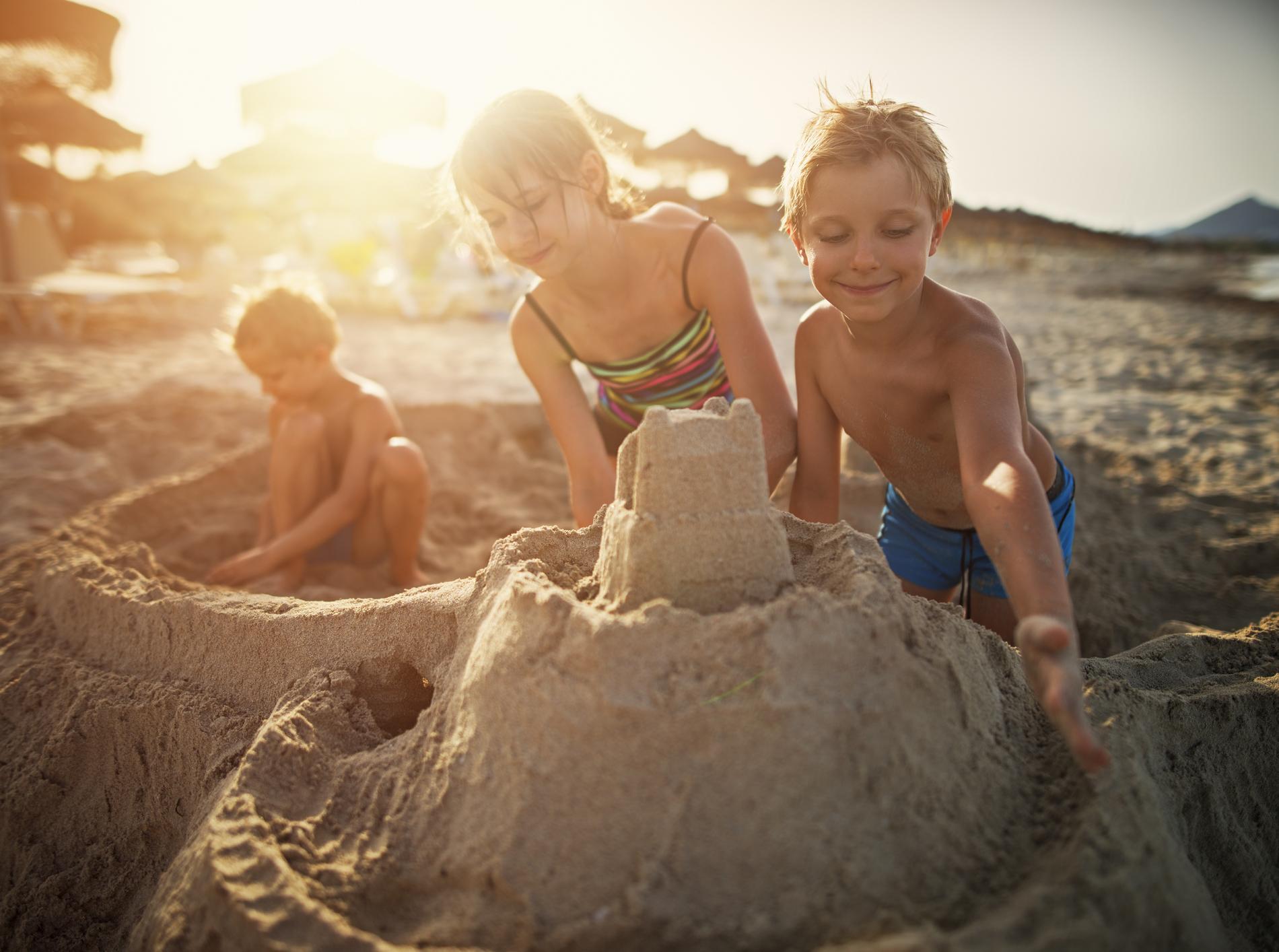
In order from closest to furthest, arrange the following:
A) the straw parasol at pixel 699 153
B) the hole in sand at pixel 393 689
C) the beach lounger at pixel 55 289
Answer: the hole in sand at pixel 393 689 → the beach lounger at pixel 55 289 → the straw parasol at pixel 699 153

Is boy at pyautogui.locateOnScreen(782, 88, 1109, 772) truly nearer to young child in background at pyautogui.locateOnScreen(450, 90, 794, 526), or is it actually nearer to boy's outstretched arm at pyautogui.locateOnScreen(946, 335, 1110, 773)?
boy's outstretched arm at pyautogui.locateOnScreen(946, 335, 1110, 773)

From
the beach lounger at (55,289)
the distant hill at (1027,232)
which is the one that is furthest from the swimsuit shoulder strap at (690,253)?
the distant hill at (1027,232)

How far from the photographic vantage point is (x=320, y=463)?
287 cm

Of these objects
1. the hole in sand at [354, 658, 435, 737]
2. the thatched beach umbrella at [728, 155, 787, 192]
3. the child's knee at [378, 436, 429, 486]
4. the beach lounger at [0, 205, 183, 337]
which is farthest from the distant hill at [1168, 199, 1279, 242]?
the beach lounger at [0, 205, 183, 337]

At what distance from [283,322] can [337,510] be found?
0.72 meters

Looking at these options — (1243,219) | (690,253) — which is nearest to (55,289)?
(690,253)

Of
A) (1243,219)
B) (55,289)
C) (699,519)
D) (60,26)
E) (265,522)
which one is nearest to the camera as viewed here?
(699,519)

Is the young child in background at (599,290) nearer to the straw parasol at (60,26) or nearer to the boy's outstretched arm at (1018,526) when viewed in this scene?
the boy's outstretched arm at (1018,526)

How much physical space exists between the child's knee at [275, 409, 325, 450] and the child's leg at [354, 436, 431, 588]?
23 cm

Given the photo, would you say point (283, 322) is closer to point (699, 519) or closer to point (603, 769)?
point (699, 519)

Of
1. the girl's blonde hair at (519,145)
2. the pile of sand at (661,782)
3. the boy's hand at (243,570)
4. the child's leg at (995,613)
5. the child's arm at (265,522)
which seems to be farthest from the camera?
the child's arm at (265,522)

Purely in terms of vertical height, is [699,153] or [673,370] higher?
[699,153]

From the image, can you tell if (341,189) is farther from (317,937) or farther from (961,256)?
(961,256)

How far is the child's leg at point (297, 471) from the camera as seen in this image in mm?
2783
